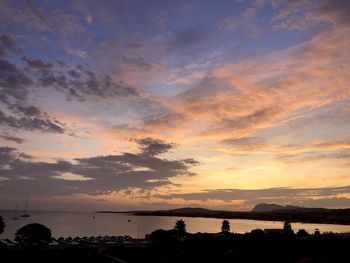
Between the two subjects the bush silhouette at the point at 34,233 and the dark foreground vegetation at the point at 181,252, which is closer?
the dark foreground vegetation at the point at 181,252

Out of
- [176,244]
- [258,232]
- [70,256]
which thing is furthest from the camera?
[258,232]

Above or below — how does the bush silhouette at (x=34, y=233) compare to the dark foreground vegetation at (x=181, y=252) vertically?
above

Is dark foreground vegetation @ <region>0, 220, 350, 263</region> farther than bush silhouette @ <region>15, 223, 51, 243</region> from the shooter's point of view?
No

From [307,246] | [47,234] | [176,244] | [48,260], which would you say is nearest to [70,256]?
[48,260]

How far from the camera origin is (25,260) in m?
77.8

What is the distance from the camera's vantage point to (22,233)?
9569 cm

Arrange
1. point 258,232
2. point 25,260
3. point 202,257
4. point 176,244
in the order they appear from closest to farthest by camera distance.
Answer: point 202,257 < point 25,260 < point 176,244 < point 258,232

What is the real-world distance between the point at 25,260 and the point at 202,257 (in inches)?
1462

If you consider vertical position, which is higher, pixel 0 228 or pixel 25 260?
pixel 0 228

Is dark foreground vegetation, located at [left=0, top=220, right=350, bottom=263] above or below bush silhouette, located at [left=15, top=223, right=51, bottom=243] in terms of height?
below

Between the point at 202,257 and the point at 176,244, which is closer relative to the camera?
the point at 202,257

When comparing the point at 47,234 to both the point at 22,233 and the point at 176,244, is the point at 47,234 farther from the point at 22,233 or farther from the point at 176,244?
the point at 176,244

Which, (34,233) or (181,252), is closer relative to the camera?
(181,252)

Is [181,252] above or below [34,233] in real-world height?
below
